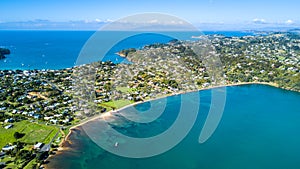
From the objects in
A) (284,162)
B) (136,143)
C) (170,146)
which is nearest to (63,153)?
(136,143)

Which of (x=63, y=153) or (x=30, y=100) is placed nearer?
(x=63, y=153)

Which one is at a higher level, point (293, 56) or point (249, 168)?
point (293, 56)

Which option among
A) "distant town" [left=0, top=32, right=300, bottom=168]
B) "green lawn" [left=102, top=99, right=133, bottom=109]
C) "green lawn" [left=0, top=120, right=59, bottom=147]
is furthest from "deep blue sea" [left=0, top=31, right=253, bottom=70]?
"green lawn" [left=0, top=120, right=59, bottom=147]

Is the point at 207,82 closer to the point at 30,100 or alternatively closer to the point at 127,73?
the point at 127,73

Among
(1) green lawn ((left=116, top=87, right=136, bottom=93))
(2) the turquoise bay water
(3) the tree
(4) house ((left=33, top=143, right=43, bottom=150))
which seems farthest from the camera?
(1) green lawn ((left=116, top=87, right=136, bottom=93))

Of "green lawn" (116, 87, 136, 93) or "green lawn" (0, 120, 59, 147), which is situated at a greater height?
"green lawn" (116, 87, 136, 93)

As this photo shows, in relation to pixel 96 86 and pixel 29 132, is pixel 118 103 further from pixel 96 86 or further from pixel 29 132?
pixel 29 132

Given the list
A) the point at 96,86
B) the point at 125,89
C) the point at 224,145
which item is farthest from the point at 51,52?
the point at 224,145

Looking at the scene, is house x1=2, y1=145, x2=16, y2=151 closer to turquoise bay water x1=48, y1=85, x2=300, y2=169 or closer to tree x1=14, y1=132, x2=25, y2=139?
tree x1=14, y1=132, x2=25, y2=139
